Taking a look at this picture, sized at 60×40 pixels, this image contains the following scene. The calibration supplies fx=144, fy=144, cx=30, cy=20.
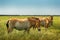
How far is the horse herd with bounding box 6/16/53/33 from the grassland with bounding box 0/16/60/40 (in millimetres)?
46

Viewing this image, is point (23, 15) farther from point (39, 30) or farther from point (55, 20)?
point (55, 20)

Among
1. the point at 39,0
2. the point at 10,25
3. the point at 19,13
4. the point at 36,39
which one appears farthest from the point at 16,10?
the point at 36,39

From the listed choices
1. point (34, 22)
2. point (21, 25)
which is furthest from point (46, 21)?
point (21, 25)

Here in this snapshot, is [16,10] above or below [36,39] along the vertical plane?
above

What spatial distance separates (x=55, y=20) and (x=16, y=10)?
0.51 metres

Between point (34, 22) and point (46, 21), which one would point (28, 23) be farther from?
point (46, 21)

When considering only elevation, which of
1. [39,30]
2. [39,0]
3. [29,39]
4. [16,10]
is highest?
[39,0]

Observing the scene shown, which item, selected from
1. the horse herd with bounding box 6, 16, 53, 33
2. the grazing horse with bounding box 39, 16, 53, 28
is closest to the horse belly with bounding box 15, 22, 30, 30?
the horse herd with bounding box 6, 16, 53, 33

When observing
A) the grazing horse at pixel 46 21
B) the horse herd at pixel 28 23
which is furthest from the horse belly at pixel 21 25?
the grazing horse at pixel 46 21

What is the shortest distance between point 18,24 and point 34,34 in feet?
0.80

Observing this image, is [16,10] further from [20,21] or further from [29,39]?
[29,39]

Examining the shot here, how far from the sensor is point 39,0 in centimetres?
186

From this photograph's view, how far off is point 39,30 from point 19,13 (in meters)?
0.34

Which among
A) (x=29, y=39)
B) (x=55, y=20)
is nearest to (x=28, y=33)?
(x=29, y=39)
